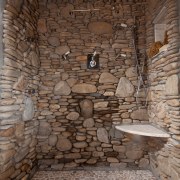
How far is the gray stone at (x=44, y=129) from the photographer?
12.1ft

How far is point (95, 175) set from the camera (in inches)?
132

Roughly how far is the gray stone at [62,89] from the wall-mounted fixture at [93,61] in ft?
1.95

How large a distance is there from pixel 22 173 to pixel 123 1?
12.3 feet

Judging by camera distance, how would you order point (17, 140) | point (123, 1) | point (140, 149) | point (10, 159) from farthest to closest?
1. point (123, 1)
2. point (140, 149)
3. point (17, 140)
4. point (10, 159)

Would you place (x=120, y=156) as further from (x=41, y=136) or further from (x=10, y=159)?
(x=10, y=159)

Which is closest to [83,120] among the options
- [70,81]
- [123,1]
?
[70,81]

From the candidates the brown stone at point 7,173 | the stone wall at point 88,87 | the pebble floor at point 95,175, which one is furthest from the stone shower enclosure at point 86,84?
the brown stone at point 7,173

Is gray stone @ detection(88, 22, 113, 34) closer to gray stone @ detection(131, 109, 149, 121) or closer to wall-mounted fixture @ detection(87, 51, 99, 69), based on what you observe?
wall-mounted fixture @ detection(87, 51, 99, 69)

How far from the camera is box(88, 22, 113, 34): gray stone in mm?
3836

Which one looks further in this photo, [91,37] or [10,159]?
[91,37]

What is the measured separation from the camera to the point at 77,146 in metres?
3.67

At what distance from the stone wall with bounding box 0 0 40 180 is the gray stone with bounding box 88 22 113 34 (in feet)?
3.73

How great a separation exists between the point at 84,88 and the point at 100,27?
1.29 m

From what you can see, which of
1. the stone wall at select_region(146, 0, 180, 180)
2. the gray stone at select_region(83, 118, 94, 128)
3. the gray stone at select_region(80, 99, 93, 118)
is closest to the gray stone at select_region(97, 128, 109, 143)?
the gray stone at select_region(83, 118, 94, 128)
